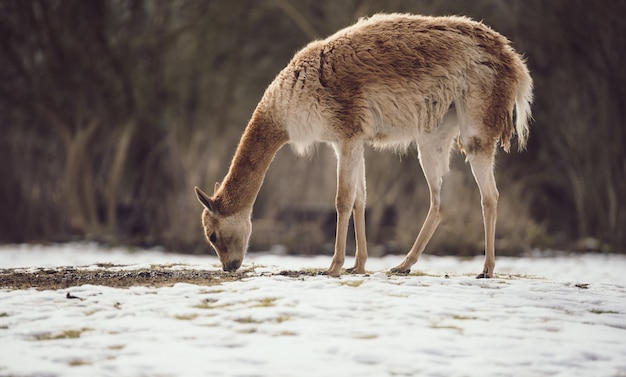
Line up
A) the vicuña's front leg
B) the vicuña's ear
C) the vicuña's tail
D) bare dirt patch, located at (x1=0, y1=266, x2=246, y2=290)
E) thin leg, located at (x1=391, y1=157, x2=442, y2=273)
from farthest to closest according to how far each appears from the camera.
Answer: thin leg, located at (x1=391, y1=157, x2=442, y2=273), the vicuña's tail, the vicuña's ear, the vicuña's front leg, bare dirt patch, located at (x1=0, y1=266, x2=246, y2=290)

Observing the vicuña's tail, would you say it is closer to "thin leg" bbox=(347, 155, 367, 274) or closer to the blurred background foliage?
"thin leg" bbox=(347, 155, 367, 274)

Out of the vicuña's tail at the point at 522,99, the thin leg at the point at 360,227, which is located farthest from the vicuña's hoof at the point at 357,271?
the vicuña's tail at the point at 522,99

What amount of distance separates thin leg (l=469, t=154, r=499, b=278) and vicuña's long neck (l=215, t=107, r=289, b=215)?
1.95 m

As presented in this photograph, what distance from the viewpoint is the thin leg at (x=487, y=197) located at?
8.17 metres

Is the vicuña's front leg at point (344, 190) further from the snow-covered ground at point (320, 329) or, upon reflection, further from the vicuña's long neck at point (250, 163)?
the vicuña's long neck at point (250, 163)

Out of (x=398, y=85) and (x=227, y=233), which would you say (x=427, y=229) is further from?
(x=227, y=233)

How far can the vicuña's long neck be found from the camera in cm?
849

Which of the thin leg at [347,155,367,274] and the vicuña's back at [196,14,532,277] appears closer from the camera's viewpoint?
the vicuña's back at [196,14,532,277]

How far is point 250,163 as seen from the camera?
8.53m

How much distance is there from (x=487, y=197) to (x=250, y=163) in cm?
240

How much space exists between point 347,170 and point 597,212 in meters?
12.9

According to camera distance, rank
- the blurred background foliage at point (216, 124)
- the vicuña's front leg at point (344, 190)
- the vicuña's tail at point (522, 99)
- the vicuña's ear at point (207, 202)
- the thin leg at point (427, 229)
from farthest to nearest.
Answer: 1. the blurred background foliage at point (216, 124)
2. the thin leg at point (427, 229)
3. the vicuña's tail at point (522, 99)
4. the vicuña's ear at point (207, 202)
5. the vicuña's front leg at point (344, 190)

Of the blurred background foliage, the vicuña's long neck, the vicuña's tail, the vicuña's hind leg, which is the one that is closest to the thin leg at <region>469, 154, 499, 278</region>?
the vicuña's tail

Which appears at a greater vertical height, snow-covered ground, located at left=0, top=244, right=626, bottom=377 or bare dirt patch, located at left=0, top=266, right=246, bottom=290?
bare dirt patch, located at left=0, top=266, right=246, bottom=290
